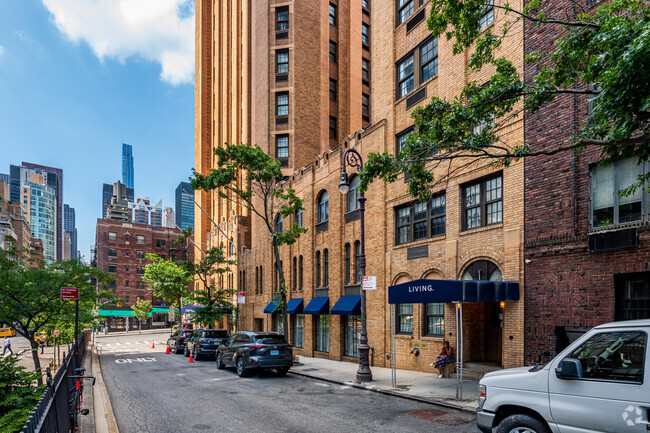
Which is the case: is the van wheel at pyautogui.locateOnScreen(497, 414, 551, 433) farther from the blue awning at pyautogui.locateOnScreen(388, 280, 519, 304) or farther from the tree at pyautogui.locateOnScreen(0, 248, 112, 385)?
the tree at pyautogui.locateOnScreen(0, 248, 112, 385)

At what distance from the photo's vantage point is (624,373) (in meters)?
5.44

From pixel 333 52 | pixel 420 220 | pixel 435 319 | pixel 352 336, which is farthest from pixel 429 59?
pixel 333 52

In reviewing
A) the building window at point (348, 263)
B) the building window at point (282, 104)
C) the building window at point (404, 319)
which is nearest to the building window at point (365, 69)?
the building window at point (282, 104)

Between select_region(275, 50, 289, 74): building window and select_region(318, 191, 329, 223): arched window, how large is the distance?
15356mm

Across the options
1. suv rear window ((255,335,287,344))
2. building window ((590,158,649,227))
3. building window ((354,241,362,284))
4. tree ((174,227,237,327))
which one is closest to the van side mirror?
building window ((590,158,649,227))

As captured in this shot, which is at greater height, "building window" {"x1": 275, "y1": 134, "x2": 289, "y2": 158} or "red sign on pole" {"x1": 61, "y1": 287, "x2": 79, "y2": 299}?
"building window" {"x1": 275, "y1": 134, "x2": 289, "y2": 158}

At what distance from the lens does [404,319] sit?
18.6 meters

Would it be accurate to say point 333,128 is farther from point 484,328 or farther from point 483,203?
point 484,328

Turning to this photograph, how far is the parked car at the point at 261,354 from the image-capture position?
16906 millimetres

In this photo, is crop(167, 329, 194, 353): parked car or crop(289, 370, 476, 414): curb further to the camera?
crop(167, 329, 194, 353): parked car

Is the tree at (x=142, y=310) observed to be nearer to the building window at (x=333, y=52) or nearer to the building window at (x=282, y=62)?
the building window at (x=282, y=62)

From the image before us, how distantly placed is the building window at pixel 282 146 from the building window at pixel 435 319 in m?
22.2

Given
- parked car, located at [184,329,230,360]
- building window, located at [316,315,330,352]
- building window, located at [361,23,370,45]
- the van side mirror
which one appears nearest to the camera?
the van side mirror

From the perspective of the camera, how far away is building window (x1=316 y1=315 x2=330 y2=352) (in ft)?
80.9
